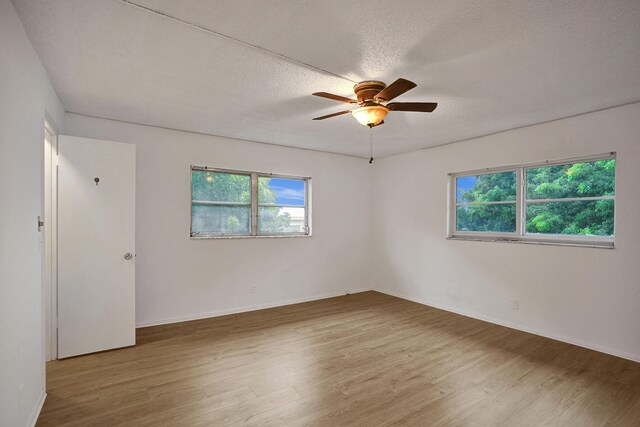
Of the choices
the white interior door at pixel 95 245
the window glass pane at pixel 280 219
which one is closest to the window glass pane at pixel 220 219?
the window glass pane at pixel 280 219

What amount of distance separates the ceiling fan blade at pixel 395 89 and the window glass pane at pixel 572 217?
276cm

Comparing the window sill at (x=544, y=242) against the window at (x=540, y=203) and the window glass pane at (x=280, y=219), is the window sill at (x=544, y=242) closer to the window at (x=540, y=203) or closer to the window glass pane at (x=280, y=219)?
the window at (x=540, y=203)

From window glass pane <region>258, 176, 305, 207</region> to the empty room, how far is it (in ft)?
0.20

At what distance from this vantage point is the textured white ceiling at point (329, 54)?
1.73 metres

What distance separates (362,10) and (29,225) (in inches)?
97.1

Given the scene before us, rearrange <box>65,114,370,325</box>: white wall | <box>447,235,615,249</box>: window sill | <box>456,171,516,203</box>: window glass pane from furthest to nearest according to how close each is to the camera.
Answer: <box>456,171,516,203</box>: window glass pane → <box>65,114,370,325</box>: white wall → <box>447,235,615,249</box>: window sill

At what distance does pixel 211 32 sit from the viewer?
192 cm

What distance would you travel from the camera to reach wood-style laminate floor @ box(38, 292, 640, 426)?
2152mm

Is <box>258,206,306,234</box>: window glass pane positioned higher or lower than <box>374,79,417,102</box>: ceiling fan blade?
lower

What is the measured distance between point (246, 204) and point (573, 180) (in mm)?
4202

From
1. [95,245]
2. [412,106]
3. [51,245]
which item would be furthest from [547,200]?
[51,245]

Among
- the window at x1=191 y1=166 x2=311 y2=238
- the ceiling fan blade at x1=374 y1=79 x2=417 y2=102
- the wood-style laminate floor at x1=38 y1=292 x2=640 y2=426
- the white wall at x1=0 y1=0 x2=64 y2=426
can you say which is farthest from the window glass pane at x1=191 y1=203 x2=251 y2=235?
the ceiling fan blade at x1=374 y1=79 x2=417 y2=102

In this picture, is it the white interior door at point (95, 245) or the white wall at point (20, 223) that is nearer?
the white wall at point (20, 223)

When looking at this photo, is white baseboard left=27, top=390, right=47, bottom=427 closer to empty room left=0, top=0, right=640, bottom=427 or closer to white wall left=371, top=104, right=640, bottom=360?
empty room left=0, top=0, right=640, bottom=427
